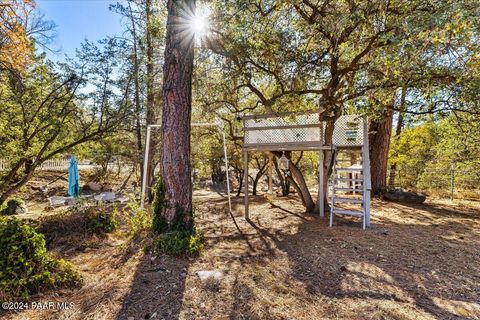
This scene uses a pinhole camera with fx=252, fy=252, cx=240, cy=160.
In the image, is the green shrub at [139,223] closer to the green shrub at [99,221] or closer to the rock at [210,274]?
the green shrub at [99,221]

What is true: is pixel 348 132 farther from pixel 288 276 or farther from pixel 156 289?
pixel 156 289

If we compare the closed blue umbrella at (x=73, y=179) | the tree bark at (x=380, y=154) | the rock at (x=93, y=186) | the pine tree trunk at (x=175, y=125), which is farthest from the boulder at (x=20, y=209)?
the tree bark at (x=380, y=154)

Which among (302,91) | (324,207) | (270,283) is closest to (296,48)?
(302,91)

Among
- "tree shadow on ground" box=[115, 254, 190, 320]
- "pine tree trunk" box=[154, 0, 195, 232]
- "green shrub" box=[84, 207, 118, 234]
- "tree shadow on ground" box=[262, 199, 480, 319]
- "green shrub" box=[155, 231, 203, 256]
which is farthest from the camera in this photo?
"green shrub" box=[84, 207, 118, 234]

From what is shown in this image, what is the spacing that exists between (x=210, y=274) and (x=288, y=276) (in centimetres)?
91

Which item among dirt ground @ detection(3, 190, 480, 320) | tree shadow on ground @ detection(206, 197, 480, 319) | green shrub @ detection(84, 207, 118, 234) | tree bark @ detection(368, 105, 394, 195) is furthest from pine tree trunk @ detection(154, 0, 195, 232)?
tree bark @ detection(368, 105, 394, 195)

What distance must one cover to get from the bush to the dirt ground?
0.49ft

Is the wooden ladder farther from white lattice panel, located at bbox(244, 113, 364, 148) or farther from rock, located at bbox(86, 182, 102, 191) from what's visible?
rock, located at bbox(86, 182, 102, 191)

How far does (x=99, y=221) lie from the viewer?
14.8ft

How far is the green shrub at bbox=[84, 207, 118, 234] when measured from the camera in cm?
443

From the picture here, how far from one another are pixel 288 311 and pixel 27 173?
618 cm

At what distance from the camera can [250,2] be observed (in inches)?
193

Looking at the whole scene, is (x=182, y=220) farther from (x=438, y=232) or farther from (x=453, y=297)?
(x=438, y=232)

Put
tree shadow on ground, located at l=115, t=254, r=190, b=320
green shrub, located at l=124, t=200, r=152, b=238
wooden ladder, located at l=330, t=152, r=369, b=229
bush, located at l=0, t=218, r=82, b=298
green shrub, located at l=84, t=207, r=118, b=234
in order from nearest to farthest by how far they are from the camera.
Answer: tree shadow on ground, located at l=115, t=254, r=190, b=320
bush, located at l=0, t=218, r=82, b=298
green shrub, located at l=124, t=200, r=152, b=238
green shrub, located at l=84, t=207, r=118, b=234
wooden ladder, located at l=330, t=152, r=369, b=229
